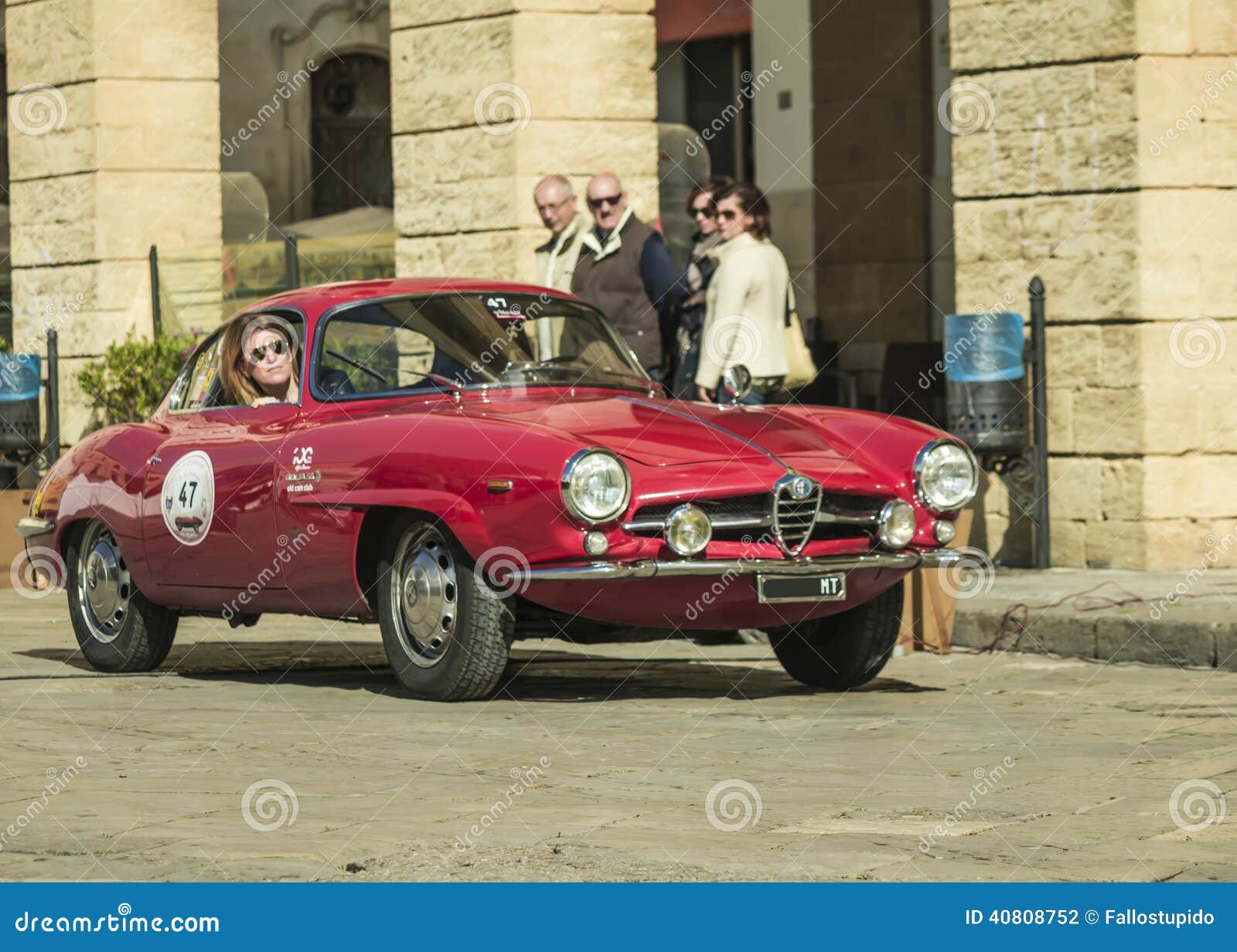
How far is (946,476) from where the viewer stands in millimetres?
8531

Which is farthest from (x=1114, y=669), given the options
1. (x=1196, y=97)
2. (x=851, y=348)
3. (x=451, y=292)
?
(x=851, y=348)

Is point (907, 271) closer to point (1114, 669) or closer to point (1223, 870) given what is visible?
point (1114, 669)

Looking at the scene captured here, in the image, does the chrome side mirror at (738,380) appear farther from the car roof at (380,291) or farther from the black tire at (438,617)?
the black tire at (438,617)

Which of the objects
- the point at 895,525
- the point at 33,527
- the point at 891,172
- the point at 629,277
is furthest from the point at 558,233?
the point at 891,172

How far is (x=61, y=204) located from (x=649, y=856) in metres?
14.1

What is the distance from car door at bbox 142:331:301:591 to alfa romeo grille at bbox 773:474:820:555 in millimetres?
1871

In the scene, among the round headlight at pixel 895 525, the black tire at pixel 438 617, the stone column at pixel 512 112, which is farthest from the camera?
the stone column at pixel 512 112

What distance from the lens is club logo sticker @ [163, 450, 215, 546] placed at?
8906mm

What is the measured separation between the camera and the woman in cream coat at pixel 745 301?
11523 mm

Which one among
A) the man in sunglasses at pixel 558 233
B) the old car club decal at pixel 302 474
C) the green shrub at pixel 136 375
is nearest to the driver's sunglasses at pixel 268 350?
the old car club decal at pixel 302 474

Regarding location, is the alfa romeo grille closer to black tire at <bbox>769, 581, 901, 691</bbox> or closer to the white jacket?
black tire at <bbox>769, 581, 901, 691</bbox>

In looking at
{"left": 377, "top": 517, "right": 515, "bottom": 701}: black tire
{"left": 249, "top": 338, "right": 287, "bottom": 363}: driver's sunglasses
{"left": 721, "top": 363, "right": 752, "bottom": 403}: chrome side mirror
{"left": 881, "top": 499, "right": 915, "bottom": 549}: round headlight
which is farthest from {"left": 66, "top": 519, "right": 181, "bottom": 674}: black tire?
{"left": 881, "top": 499, "right": 915, "bottom": 549}: round headlight

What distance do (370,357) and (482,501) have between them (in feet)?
4.38

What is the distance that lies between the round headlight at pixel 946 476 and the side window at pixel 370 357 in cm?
189
